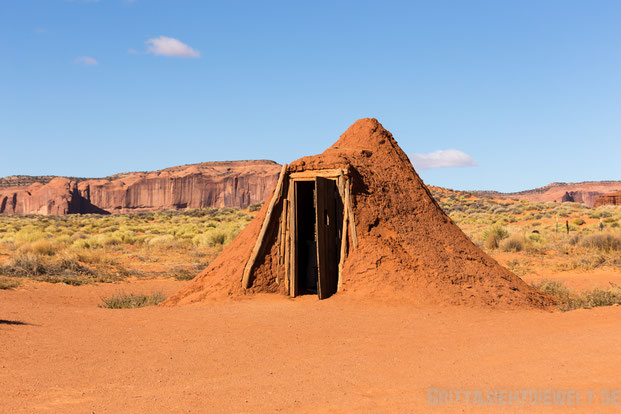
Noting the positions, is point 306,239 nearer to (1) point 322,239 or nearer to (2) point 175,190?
(1) point 322,239

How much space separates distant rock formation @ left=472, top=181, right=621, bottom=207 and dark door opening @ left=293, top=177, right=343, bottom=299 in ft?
290

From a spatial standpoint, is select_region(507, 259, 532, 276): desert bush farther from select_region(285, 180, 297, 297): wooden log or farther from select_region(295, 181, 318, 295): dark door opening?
select_region(285, 180, 297, 297): wooden log

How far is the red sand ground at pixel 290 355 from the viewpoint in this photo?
4293mm

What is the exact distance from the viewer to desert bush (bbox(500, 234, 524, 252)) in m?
17.9

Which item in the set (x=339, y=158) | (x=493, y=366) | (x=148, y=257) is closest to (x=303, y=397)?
(x=493, y=366)

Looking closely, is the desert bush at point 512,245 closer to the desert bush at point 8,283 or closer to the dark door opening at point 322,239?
the dark door opening at point 322,239

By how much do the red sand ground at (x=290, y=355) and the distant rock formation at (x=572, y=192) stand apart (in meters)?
90.4

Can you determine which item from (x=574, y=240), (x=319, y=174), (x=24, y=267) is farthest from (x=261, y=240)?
(x=574, y=240)

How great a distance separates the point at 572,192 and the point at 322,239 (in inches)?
3904

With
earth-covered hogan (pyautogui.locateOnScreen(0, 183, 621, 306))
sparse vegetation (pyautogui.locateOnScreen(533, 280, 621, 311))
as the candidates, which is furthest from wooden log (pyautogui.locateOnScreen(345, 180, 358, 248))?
earth-covered hogan (pyautogui.locateOnScreen(0, 183, 621, 306))

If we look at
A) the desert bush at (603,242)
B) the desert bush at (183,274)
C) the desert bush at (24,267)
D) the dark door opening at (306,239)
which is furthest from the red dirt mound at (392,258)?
the desert bush at (603,242)

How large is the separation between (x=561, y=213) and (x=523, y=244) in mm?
19001

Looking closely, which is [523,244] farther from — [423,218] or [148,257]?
[148,257]

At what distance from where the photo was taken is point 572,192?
3792 inches
